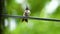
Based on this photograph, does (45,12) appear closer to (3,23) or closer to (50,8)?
(50,8)

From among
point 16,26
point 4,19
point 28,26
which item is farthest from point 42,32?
point 4,19

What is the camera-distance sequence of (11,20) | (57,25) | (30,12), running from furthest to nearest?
(11,20) < (30,12) < (57,25)

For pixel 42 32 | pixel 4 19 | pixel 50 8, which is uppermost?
pixel 50 8

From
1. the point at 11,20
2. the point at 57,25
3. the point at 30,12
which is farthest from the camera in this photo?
the point at 11,20

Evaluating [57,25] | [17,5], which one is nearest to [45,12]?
[57,25]

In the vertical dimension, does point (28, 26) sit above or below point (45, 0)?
below

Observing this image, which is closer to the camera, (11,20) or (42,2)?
(42,2)
